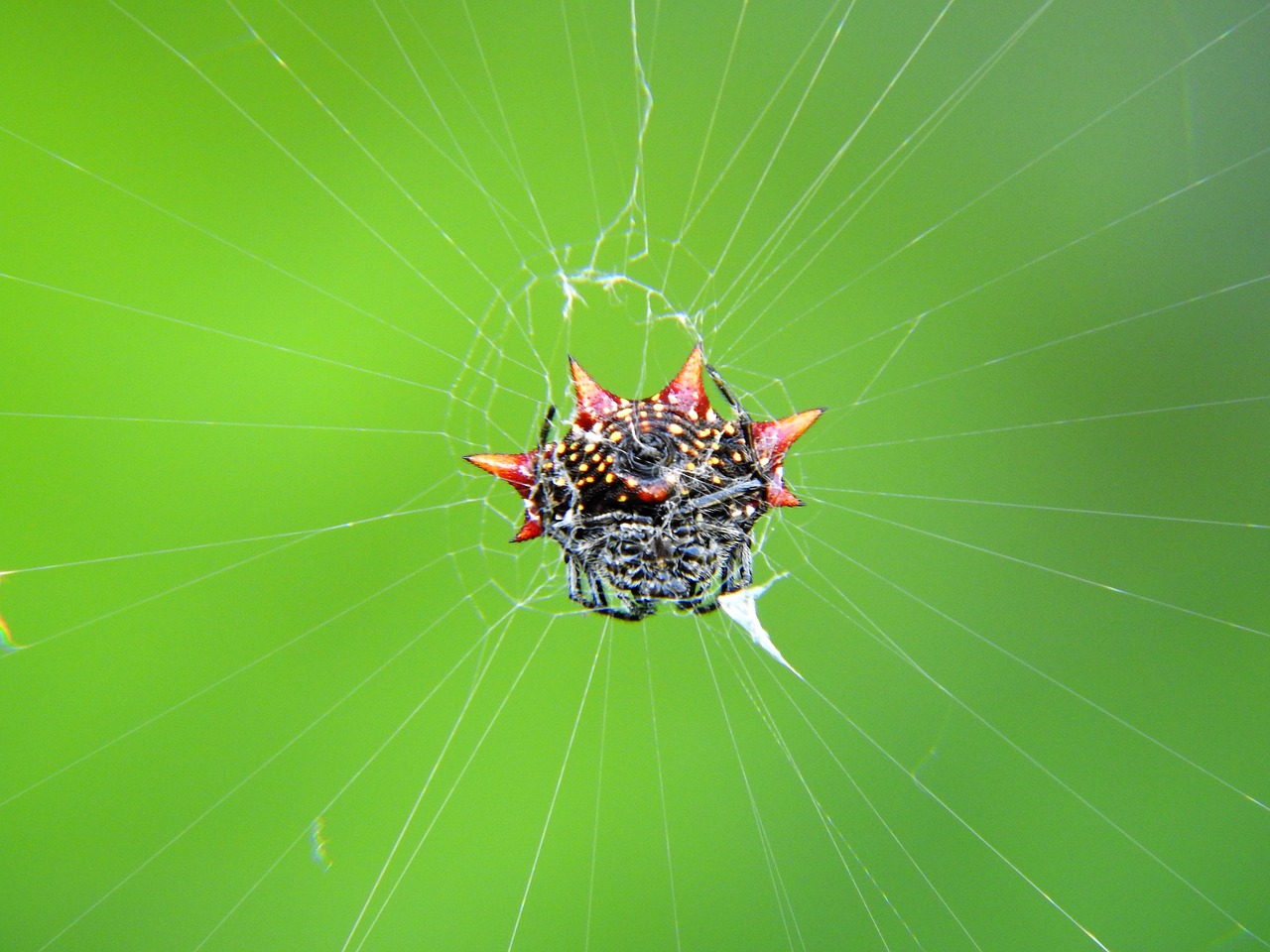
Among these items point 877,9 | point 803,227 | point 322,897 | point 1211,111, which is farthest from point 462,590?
point 1211,111

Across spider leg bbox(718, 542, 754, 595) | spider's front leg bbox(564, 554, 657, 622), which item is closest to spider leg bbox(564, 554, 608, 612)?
spider's front leg bbox(564, 554, 657, 622)

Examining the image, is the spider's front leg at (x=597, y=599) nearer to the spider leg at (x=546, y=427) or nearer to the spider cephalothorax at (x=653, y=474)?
the spider cephalothorax at (x=653, y=474)

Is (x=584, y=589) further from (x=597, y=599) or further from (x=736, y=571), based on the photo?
(x=736, y=571)

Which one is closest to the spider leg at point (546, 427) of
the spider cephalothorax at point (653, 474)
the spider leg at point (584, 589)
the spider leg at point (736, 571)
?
the spider cephalothorax at point (653, 474)

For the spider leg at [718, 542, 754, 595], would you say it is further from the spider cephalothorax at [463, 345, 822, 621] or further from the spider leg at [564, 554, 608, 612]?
the spider leg at [564, 554, 608, 612]

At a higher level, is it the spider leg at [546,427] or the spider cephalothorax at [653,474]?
the spider leg at [546,427]

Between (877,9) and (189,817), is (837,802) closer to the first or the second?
(189,817)

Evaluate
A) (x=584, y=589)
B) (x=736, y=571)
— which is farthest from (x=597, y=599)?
(x=736, y=571)

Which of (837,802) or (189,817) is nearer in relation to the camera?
(189,817)
